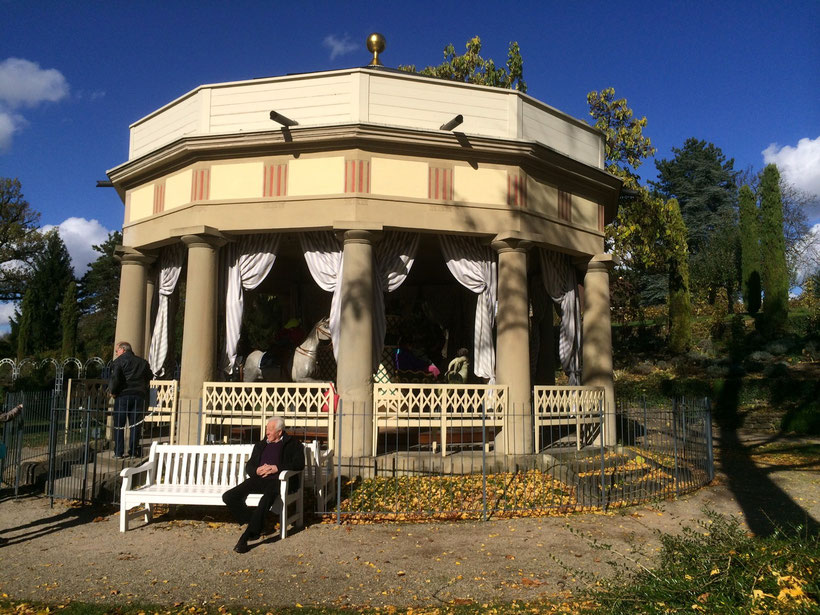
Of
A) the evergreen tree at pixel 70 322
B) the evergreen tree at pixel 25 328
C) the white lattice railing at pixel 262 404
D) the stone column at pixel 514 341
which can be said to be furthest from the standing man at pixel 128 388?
the evergreen tree at pixel 25 328

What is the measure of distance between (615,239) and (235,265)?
15.8 m

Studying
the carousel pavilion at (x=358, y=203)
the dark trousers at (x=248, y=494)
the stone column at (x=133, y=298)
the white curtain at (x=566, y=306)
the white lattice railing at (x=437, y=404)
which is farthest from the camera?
the white curtain at (x=566, y=306)

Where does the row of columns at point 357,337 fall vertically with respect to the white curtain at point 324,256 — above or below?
below

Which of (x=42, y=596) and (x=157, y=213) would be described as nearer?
(x=42, y=596)

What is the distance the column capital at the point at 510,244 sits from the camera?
11477 millimetres

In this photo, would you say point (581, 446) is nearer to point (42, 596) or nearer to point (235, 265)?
point (235, 265)

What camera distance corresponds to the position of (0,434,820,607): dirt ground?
5.47m

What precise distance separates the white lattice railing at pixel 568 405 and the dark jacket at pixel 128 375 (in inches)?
256

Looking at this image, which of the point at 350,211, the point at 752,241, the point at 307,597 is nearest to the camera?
the point at 307,597

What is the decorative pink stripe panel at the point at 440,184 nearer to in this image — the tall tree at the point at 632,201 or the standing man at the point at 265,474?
the standing man at the point at 265,474

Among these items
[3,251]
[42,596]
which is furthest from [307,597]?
[3,251]

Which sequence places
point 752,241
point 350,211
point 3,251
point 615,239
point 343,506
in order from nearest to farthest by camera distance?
point 343,506, point 350,211, point 615,239, point 752,241, point 3,251

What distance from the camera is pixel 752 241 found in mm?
32188

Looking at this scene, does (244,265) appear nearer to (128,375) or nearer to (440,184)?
(128,375)
